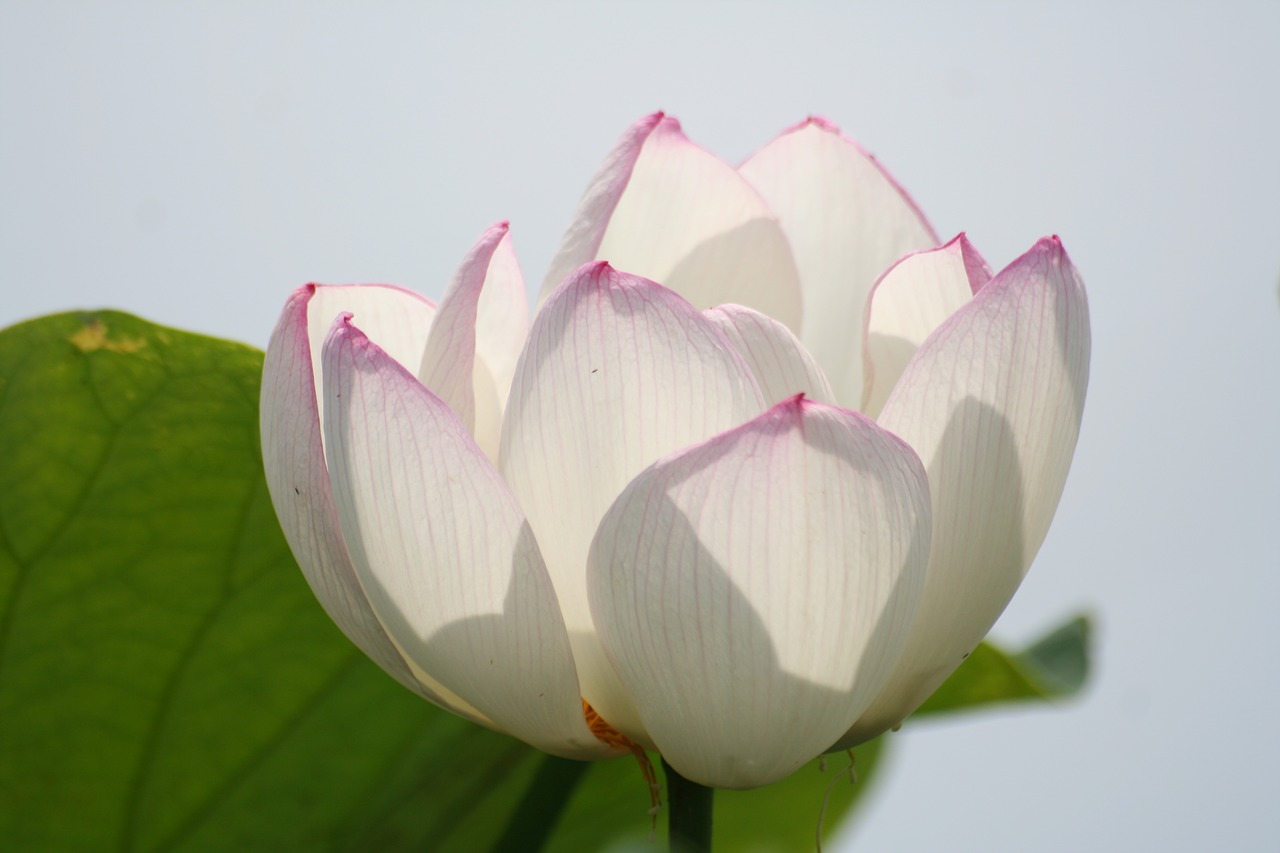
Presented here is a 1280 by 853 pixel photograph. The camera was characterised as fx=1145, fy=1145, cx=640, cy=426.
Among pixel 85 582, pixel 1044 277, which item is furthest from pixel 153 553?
pixel 1044 277

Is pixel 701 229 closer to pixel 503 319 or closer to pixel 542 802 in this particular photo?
pixel 503 319

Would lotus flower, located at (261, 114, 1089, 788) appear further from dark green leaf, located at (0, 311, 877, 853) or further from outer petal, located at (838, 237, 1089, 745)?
dark green leaf, located at (0, 311, 877, 853)

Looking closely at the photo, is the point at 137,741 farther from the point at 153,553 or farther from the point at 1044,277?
the point at 1044,277

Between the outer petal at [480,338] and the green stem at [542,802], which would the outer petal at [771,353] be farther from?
the green stem at [542,802]

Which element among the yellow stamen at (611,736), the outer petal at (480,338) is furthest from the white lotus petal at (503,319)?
the yellow stamen at (611,736)

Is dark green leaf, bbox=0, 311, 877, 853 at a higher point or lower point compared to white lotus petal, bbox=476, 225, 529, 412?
lower

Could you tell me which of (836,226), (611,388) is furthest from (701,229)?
(611,388)

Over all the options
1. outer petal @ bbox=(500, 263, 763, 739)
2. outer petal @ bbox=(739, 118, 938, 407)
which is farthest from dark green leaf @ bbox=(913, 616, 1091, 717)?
outer petal @ bbox=(500, 263, 763, 739)
